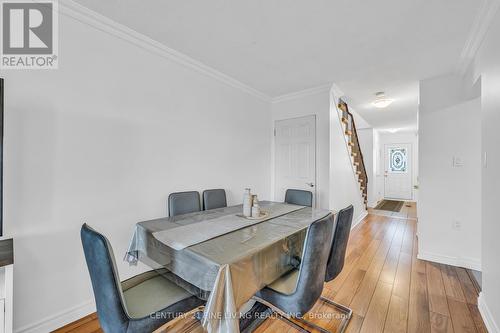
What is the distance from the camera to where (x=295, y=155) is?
367 cm

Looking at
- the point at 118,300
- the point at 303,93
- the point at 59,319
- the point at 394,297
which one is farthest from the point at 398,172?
the point at 59,319

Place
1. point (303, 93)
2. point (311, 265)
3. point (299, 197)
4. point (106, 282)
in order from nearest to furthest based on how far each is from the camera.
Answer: point (106, 282) → point (311, 265) → point (299, 197) → point (303, 93)

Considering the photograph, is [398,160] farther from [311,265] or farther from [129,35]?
[129,35]

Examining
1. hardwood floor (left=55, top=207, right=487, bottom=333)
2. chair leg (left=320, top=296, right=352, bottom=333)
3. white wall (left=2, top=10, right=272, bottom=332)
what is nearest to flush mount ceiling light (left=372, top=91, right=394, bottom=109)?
hardwood floor (left=55, top=207, right=487, bottom=333)

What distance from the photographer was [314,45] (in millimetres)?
2225

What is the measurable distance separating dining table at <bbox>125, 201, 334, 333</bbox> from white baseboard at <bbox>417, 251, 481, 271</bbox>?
6.70ft

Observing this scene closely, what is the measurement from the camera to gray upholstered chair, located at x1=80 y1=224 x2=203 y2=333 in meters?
1.00

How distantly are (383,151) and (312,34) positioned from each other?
24.4 ft

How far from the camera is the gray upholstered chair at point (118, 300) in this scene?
3.28 feet

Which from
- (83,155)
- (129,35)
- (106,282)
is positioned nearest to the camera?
(106,282)

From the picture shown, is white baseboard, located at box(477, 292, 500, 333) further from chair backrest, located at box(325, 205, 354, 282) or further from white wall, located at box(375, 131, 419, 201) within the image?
white wall, located at box(375, 131, 419, 201)

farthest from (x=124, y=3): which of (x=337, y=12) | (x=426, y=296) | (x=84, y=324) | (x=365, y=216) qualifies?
(x=365, y=216)

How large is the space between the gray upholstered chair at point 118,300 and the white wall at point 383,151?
7.76 meters

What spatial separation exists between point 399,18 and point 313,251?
205 centimetres
